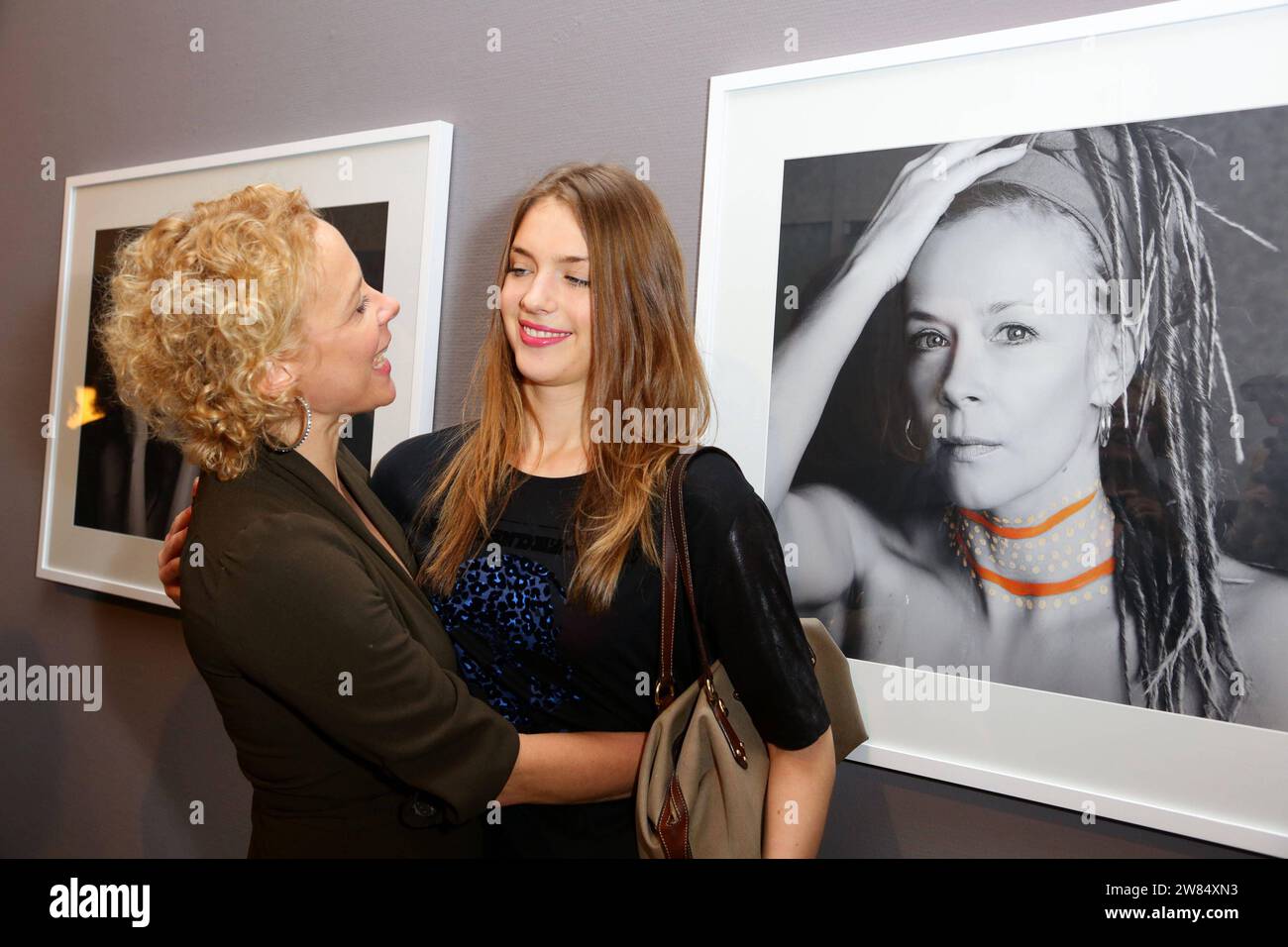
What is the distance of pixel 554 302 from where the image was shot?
1303 millimetres

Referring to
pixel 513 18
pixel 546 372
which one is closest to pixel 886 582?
pixel 546 372

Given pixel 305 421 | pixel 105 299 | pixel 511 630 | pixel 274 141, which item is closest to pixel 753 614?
pixel 511 630

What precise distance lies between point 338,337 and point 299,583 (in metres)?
0.36

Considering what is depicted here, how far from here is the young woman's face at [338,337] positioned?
120 centimetres

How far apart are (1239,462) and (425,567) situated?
1084 mm

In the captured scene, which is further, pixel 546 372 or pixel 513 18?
pixel 513 18

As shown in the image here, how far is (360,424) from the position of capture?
1.98 m

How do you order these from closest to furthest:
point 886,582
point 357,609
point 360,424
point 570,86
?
point 357,609, point 886,582, point 570,86, point 360,424

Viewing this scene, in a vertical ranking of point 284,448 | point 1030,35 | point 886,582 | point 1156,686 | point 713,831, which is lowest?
point 713,831

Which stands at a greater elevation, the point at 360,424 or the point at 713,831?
the point at 360,424

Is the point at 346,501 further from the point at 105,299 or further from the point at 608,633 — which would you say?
the point at 105,299

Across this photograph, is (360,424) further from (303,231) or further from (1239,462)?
(1239,462)

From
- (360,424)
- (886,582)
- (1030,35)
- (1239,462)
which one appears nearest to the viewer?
(1239,462)

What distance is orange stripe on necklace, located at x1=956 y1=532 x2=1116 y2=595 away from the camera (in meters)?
1.23
